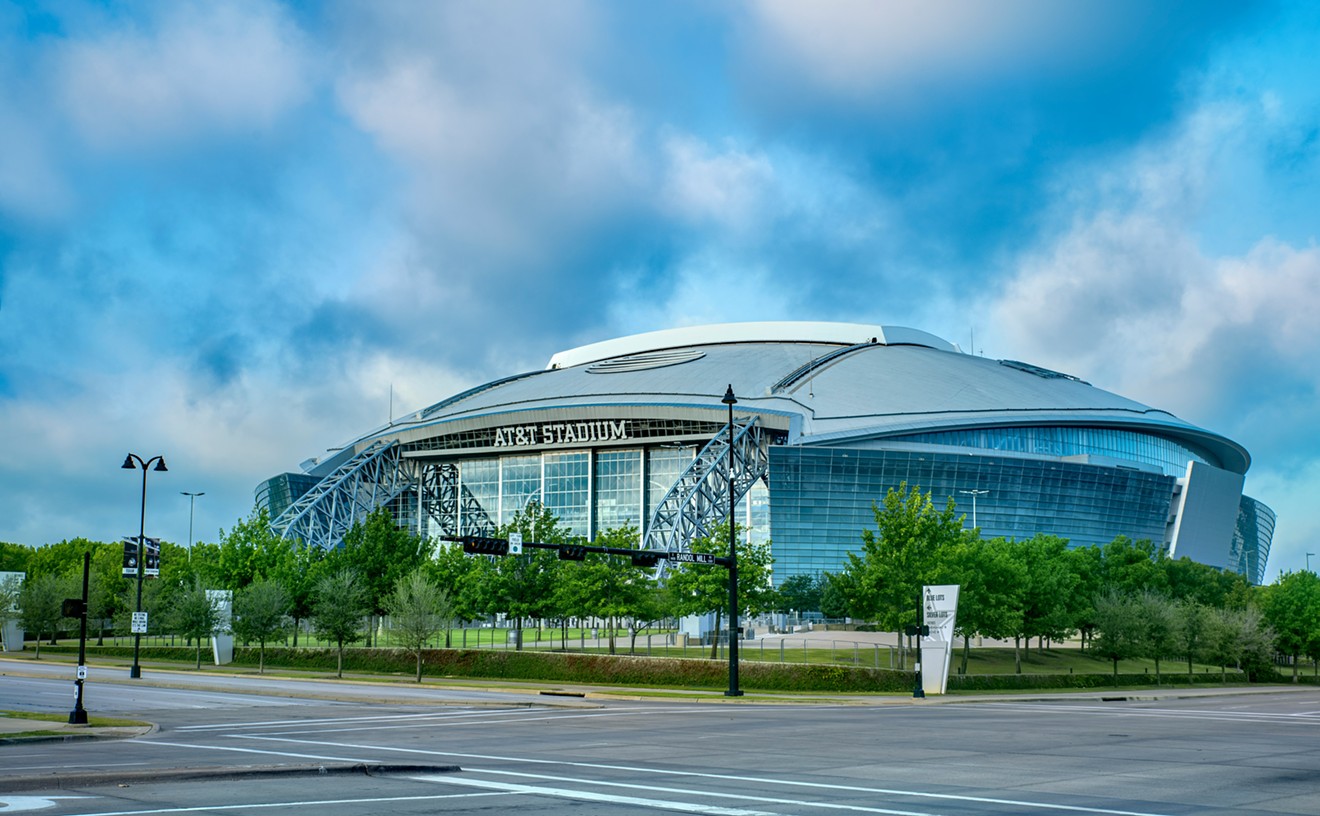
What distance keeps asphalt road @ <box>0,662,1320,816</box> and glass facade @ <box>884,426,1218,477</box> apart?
67.4 m

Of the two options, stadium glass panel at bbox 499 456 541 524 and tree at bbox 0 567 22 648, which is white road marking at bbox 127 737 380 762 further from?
stadium glass panel at bbox 499 456 541 524

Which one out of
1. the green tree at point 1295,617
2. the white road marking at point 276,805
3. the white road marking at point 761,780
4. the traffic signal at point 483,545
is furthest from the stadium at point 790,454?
the white road marking at point 276,805

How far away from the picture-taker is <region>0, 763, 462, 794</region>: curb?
59.0 feet

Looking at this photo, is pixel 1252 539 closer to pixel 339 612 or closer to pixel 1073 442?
pixel 1073 442

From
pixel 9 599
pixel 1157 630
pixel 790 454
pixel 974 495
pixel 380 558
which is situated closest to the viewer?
pixel 1157 630

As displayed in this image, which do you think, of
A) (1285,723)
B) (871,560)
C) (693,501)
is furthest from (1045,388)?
(1285,723)

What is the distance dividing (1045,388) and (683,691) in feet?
263

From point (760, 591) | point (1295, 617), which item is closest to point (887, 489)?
point (1295, 617)

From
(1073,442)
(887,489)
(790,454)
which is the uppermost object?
(1073,442)

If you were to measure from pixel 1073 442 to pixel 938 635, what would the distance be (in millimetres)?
63611

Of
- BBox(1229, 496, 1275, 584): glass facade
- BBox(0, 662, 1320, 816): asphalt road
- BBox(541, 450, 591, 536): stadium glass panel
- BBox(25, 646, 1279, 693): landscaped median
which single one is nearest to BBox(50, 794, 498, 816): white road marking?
BBox(0, 662, 1320, 816): asphalt road

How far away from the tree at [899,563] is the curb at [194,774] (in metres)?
43.3

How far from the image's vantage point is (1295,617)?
87.6m

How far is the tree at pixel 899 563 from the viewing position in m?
64.3
